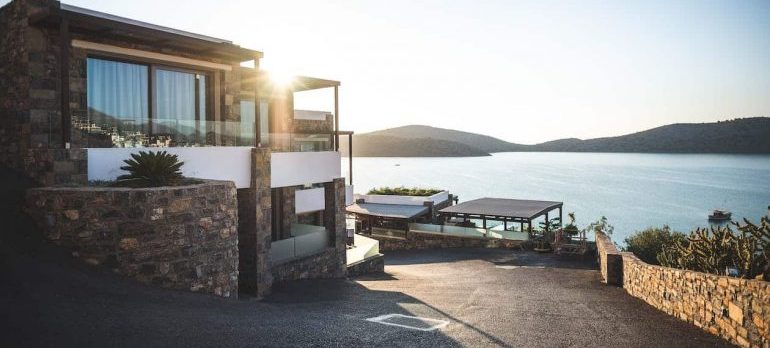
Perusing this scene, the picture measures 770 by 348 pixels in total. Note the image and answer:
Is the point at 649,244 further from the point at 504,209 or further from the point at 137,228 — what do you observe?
the point at 137,228

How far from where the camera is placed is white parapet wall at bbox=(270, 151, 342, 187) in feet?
50.4

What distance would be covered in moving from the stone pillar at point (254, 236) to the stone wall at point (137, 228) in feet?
12.3

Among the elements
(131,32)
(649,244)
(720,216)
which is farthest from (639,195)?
(131,32)

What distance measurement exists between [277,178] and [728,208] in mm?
97576

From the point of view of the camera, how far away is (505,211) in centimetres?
3055

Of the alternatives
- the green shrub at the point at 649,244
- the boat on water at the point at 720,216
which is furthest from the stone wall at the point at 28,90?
the boat on water at the point at 720,216

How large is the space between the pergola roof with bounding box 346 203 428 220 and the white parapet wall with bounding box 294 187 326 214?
30.2ft

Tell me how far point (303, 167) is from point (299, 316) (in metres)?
7.74

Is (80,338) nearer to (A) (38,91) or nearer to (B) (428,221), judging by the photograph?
(A) (38,91)

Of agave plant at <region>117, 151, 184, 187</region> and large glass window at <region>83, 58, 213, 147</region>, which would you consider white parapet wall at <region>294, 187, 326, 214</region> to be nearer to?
large glass window at <region>83, 58, 213, 147</region>

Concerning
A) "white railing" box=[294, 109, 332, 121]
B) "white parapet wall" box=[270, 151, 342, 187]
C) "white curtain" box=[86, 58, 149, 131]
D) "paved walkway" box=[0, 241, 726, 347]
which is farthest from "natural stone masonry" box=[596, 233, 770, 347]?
"white railing" box=[294, 109, 332, 121]

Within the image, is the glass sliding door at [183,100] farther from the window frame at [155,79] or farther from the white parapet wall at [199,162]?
the white parapet wall at [199,162]

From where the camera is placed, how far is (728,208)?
88125 millimetres

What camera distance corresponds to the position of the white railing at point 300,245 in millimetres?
15031
